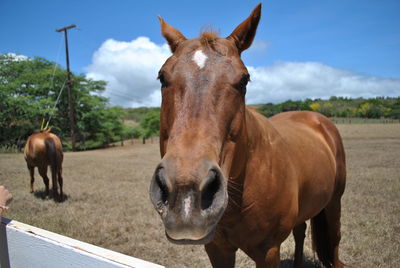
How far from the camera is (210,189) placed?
1.17 meters

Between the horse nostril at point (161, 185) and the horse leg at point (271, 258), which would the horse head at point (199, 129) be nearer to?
the horse nostril at point (161, 185)

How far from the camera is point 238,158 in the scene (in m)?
1.72

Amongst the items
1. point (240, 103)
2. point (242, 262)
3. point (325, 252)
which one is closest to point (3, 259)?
point (240, 103)

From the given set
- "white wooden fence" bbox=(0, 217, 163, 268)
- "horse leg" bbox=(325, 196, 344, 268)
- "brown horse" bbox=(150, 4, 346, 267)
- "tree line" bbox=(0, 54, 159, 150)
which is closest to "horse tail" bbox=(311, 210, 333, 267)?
"horse leg" bbox=(325, 196, 344, 268)

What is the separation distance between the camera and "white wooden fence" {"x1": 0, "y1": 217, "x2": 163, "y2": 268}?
117 centimetres

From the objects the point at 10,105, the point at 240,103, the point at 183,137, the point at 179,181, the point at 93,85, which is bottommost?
the point at 179,181

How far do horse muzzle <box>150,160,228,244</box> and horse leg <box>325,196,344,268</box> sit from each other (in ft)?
9.89

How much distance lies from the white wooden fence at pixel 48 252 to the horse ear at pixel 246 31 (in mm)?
1673

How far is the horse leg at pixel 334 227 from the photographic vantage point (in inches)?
132

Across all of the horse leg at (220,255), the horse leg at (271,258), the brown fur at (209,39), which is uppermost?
the brown fur at (209,39)

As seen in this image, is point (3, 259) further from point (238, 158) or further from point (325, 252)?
point (325, 252)

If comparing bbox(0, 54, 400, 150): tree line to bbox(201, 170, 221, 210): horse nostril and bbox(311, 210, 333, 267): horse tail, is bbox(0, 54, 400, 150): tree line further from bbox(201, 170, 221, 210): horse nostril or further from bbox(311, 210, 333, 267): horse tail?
bbox(201, 170, 221, 210): horse nostril

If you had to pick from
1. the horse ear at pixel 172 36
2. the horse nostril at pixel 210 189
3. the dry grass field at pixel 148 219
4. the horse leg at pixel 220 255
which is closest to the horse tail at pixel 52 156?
the dry grass field at pixel 148 219

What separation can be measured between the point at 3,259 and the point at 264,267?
190cm
